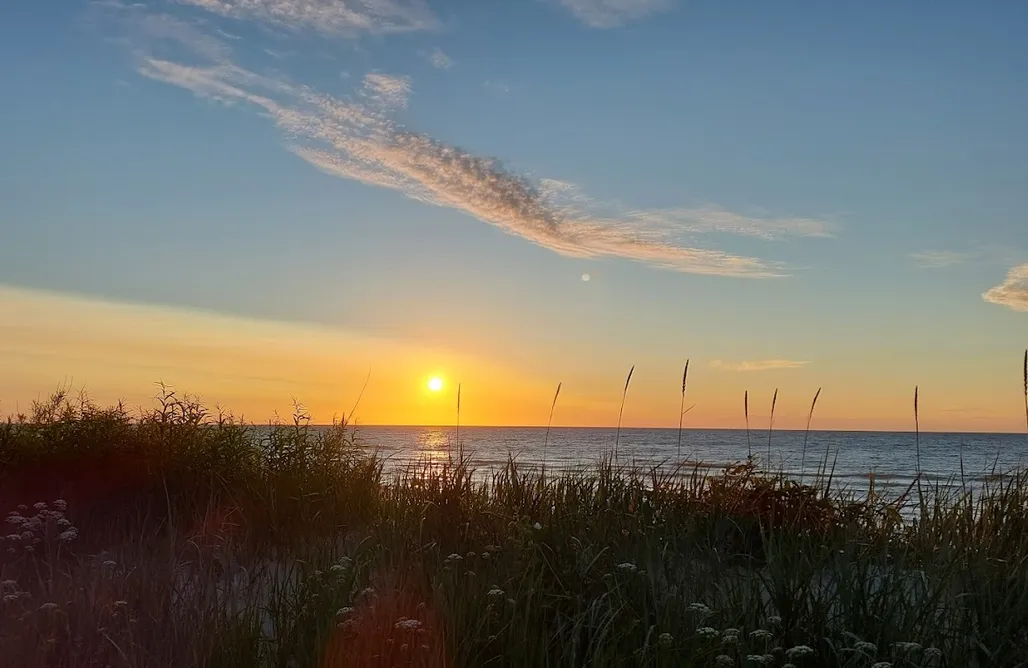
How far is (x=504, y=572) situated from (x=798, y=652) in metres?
2.06

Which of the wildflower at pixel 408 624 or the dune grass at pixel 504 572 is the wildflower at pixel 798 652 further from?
the wildflower at pixel 408 624

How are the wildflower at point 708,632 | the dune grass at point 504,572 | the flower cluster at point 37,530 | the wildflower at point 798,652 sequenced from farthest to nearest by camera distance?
1. the flower cluster at point 37,530
2. the dune grass at point 504,572
3. the wildflower at point 708,632
4. the wildflower at point 798,652

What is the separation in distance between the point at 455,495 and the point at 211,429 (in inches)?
190

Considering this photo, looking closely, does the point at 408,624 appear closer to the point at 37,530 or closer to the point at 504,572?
the point at 504,572

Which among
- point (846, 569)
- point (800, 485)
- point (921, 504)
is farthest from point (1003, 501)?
point (846, 569)

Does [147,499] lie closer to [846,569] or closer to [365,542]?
[365,542]

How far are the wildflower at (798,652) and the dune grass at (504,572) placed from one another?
0.04 meters

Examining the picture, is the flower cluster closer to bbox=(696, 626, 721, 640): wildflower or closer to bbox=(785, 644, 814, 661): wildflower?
bbox=(696, 626, 721, 640): wildflower

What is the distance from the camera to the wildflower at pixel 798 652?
13.1ft

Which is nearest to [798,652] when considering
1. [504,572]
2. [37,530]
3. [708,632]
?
[708,632]

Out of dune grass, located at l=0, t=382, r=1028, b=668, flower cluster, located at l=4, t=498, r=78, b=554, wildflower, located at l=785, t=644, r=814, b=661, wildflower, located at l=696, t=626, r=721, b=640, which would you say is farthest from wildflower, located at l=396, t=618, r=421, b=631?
flower cluster, located at l=4, t=498, r=78, b=554

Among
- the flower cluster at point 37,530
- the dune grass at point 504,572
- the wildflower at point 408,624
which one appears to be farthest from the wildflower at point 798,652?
the flower cluster at point 37,530

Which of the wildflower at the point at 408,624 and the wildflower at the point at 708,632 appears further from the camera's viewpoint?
the wildflower at the point at 708,632

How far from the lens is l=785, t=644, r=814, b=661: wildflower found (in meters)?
3.98
